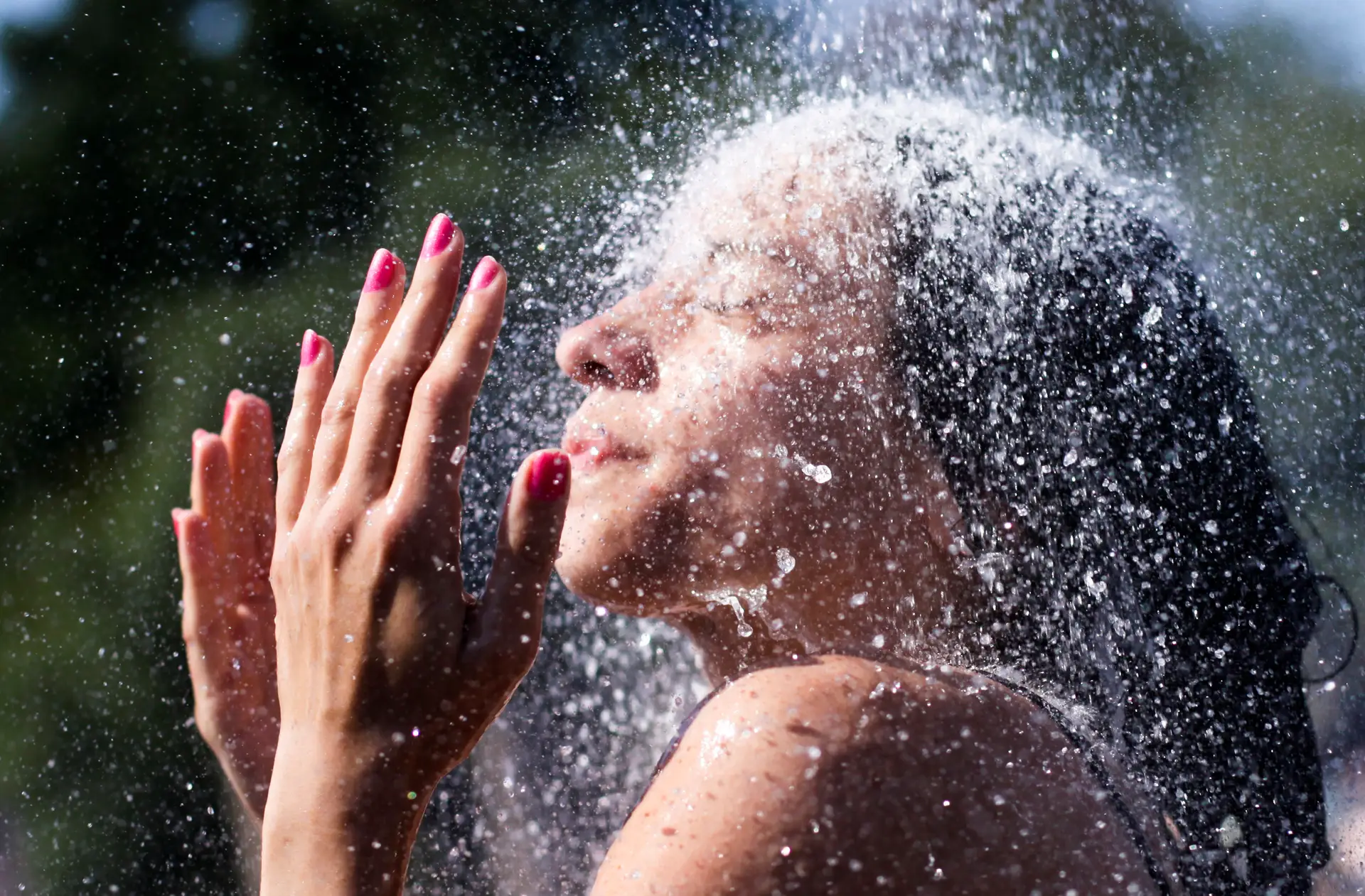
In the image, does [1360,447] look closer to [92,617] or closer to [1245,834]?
[1245,834]

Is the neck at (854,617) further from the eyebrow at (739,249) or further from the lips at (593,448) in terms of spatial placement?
the eyebrow at (739,249)

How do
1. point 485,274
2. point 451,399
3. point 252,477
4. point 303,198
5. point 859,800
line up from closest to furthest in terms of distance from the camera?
point 859,800 → point 451,399 → point 485,274 → point 252,477 → point 303,198

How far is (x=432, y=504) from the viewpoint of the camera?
168cm

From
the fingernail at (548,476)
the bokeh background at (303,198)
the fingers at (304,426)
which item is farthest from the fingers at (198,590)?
the bokeh background at (303,198)

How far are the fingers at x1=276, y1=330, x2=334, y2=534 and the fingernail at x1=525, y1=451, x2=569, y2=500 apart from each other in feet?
1.52

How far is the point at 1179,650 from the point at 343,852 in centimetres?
162

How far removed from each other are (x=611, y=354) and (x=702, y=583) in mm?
425

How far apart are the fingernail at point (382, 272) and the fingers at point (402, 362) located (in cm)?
7

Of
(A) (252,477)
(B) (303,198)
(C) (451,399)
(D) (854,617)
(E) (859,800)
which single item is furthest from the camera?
(B) (303,198)

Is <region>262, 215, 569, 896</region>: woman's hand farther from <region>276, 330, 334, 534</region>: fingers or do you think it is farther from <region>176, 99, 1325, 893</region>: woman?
<region>276, 330, 334, 534</region>: fingers

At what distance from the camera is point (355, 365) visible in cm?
189

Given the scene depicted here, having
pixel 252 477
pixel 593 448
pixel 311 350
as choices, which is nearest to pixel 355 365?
pixel 311 350

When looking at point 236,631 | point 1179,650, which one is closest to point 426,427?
point 236,631

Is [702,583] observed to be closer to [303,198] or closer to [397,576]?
[397,576]
